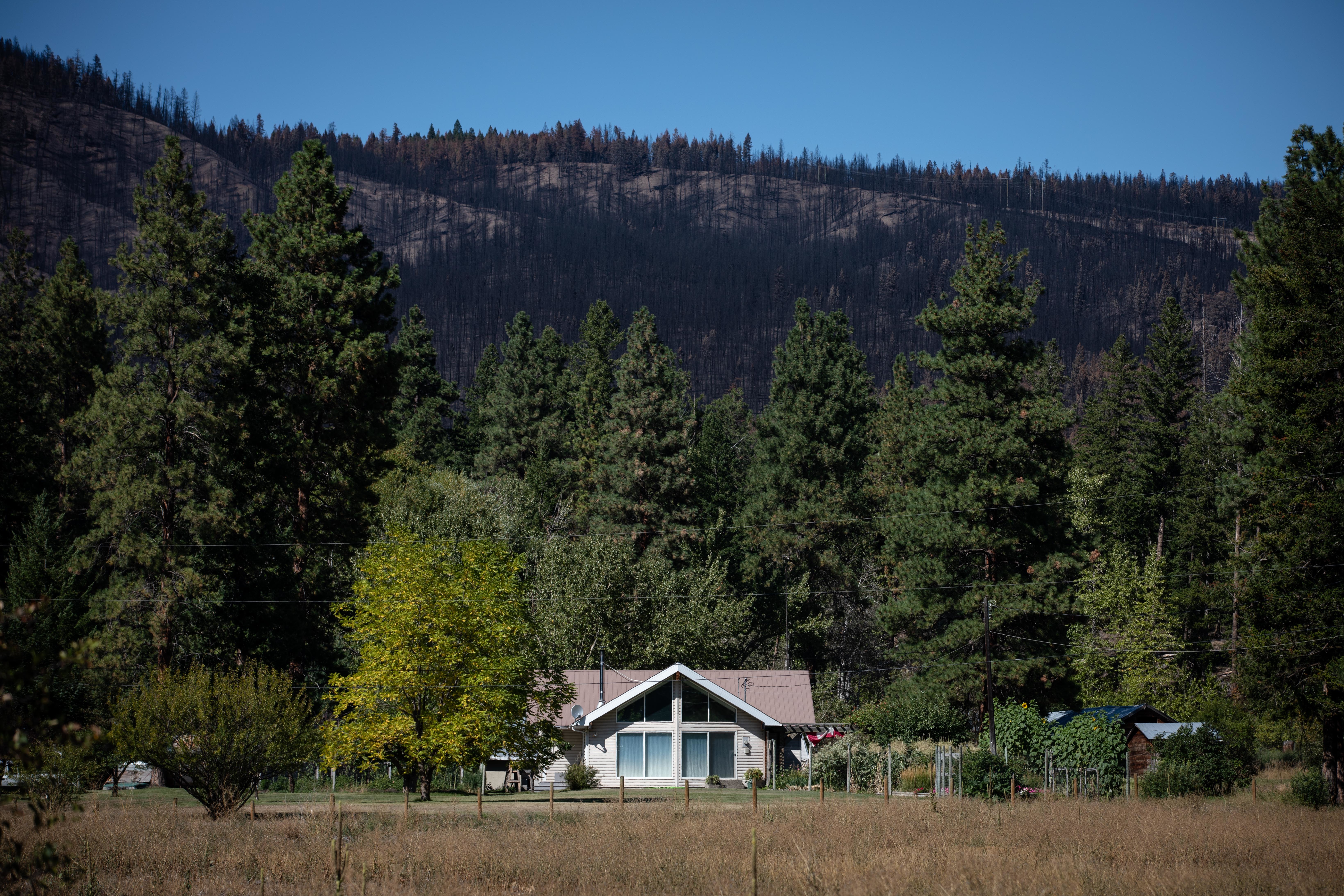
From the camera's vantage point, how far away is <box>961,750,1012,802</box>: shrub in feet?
104

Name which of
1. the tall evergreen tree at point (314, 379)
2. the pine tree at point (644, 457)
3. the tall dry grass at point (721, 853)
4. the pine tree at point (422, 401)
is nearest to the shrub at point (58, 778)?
the tall dry grass at point (721, 853)

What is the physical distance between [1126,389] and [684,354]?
11388cm

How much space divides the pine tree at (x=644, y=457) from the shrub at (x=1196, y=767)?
29769 millimetres

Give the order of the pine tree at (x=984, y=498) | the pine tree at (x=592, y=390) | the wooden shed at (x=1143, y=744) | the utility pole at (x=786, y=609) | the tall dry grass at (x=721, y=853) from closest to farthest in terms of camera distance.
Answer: the tall dry grass at (x=721, y=853) < the wooden shed at (x=1143, y=744) < the pine tree at (x=984, y=498) < the utility pole at (x=786, y=609) < the pine tree at (x=592, y=390)

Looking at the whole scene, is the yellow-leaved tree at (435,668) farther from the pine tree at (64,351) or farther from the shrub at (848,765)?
the pine tree at (64,351)

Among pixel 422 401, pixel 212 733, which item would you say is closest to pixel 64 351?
pixel 212 733

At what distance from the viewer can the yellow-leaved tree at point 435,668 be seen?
27.5 m

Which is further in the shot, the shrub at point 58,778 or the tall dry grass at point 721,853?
the shrub at point 58,778

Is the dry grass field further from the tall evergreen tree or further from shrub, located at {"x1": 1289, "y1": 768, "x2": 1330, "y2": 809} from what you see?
the tall evergreen tree

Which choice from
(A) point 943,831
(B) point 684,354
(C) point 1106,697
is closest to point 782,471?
(C) point 1106,697

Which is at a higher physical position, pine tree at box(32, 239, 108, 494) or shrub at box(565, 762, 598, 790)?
pine tree at box(32, 239, 108, 494)

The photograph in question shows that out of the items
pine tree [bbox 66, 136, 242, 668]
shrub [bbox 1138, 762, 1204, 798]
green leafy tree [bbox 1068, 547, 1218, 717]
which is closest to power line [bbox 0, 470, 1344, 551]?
pine tree [bbox 66, 136, 242, 668]

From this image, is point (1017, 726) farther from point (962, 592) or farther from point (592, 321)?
point (592, 321)

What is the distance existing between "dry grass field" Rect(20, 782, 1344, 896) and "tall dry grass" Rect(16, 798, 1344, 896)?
0.18 ft
